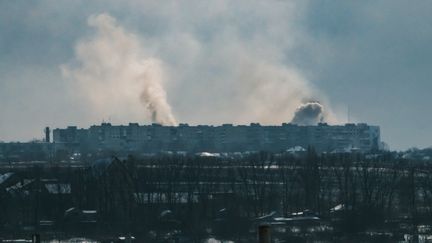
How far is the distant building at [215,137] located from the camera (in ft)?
482

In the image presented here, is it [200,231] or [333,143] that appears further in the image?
[333,143]

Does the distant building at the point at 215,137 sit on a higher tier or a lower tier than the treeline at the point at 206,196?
higher

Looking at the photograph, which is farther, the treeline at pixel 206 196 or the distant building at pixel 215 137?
the distant building at pixel 215 137

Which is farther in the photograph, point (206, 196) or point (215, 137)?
point (215, 137)

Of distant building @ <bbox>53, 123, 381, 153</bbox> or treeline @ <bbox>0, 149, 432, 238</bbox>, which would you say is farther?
distant building @ <bbox>53, 123, 381, 153</bbox>

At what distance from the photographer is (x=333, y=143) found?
14750 cm

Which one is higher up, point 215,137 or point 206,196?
point 215,137

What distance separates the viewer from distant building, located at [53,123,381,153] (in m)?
147

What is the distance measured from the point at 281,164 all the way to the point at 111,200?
768 inches

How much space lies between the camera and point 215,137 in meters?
156

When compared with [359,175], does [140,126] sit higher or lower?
higher

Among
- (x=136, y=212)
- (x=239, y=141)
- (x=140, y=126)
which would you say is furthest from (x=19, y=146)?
(x=136, y=212)

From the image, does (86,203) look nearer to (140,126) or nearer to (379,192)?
(379,192)

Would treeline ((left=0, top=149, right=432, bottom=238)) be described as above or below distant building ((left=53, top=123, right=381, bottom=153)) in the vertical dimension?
below
